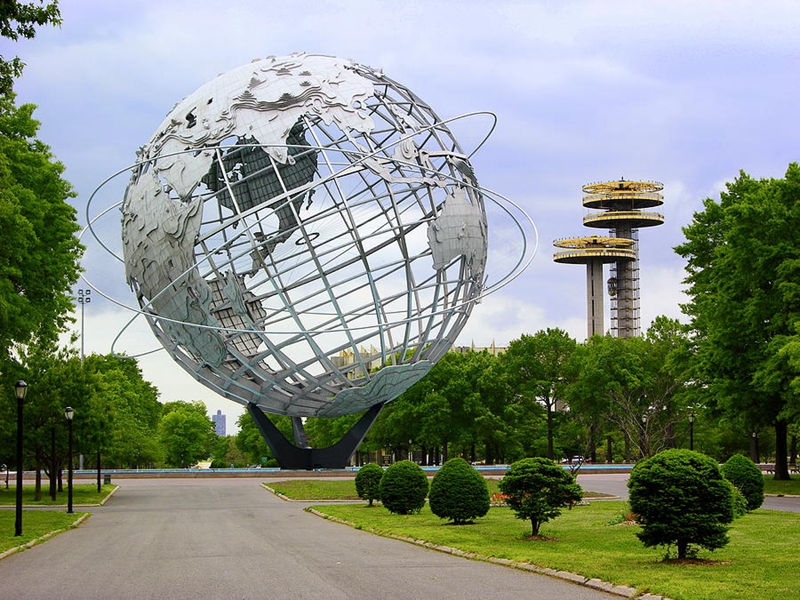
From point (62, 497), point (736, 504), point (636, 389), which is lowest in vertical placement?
point (62, 497)

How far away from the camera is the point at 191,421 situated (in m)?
102

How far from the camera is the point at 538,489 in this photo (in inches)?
697

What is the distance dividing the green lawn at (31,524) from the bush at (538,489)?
30.1 feet

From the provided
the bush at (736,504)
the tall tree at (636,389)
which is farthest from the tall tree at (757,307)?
the tall tree at (636,389)

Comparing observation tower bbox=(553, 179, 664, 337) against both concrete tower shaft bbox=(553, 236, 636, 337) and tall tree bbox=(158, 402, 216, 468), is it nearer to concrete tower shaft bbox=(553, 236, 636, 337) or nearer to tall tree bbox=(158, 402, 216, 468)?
concrete tower shaft bbox=(553, 236, 636, 337)

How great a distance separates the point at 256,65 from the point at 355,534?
64.0 feet

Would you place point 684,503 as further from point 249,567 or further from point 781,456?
point 781,456

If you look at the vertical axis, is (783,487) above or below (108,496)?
above

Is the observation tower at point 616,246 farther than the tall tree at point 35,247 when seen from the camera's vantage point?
Yes

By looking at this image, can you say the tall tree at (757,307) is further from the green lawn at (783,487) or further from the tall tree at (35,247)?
the tall tree at (35,247)

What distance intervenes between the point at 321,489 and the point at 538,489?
59.1 ft

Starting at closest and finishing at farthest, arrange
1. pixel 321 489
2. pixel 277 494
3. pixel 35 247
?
pixel 35 247 < pixel 321 489 < pixel 277 494

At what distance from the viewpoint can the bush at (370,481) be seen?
27.8 meters

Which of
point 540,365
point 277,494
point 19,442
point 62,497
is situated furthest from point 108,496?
point 540,365
